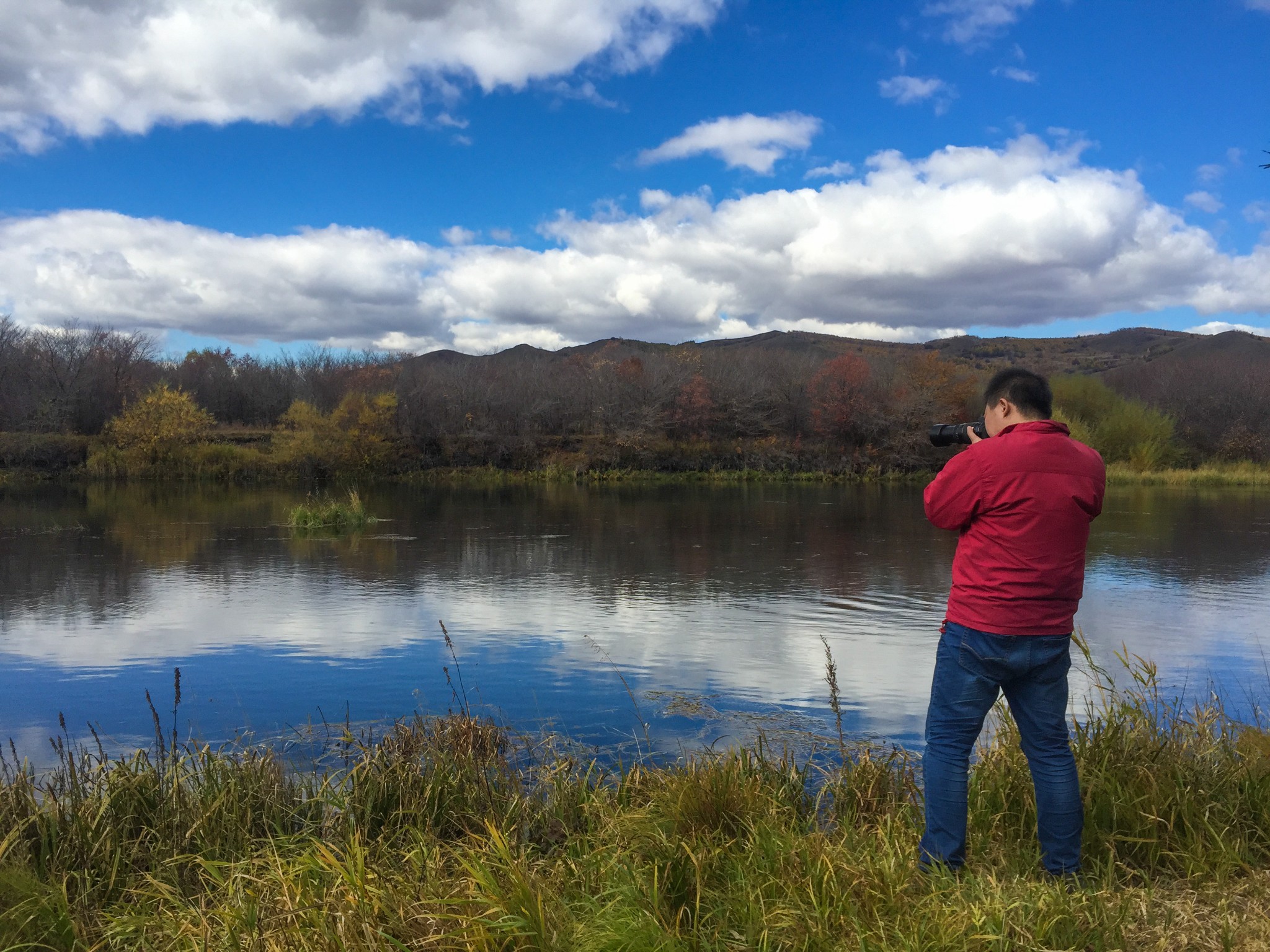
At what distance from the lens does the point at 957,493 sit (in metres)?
3.75

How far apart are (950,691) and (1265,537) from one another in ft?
72.9

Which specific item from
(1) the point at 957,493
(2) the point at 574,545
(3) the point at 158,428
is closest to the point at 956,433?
(1) the point at 957,493

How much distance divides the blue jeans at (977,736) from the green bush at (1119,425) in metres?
45.3

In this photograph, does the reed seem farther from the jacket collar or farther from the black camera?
the jacket collar

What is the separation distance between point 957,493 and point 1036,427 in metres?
0.41

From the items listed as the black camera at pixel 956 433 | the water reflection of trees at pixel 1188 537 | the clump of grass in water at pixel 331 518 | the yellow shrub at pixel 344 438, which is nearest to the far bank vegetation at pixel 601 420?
the yellow shrub at pixel 344 438

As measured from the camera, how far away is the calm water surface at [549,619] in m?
8.14

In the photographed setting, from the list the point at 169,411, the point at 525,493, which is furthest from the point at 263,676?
the point at 169,411

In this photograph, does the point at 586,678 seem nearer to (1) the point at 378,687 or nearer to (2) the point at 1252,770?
(1) the point at 378,687

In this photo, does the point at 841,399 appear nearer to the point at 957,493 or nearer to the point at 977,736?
the point at 957,493

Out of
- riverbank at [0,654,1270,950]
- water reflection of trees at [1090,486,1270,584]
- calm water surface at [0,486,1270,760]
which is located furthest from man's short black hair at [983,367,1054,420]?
water reflection of trees at [1090,486,1270,584]

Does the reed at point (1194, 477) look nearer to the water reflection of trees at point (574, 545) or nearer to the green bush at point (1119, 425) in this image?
the green bush at point (1119, 425)

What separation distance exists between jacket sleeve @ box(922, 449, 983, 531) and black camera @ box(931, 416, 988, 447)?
1.56 feet

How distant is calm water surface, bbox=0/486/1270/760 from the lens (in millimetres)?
8141
